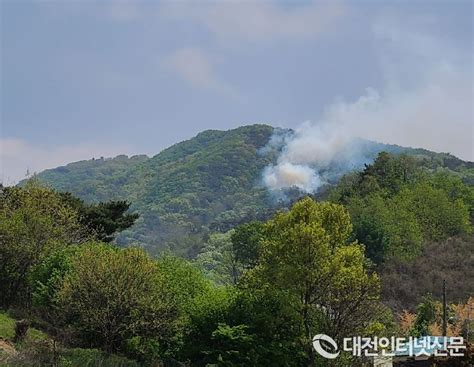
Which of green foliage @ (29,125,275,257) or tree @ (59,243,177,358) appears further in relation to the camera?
green foliage @ (29,125,275,257)

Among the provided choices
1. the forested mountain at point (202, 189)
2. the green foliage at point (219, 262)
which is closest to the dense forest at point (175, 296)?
the green foliage at point (219, 262)

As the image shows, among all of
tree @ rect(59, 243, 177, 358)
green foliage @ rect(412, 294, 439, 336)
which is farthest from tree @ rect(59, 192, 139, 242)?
green foliage @ rect(412, 294, 439, 336)

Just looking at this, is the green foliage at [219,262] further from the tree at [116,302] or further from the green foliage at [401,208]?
the tree at [116,302]

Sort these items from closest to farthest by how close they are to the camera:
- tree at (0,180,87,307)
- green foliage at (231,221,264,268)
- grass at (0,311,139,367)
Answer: grass at (0,311,139,367), tree at (0,180,87,307), green foliage at (231,221,264,268)

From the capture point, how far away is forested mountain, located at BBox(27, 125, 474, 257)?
12062 centimetres

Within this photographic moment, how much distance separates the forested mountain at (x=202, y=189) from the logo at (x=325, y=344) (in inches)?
2994

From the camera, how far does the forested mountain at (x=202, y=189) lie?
120625mm

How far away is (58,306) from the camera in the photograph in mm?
21062

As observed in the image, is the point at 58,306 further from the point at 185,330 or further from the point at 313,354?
the point at 313,354

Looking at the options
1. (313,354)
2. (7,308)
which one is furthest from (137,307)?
(7,308)

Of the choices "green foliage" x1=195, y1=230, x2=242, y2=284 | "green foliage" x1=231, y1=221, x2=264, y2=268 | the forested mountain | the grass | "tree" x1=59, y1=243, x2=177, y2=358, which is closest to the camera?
the grass

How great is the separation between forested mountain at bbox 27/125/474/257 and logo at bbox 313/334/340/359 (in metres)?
76.0

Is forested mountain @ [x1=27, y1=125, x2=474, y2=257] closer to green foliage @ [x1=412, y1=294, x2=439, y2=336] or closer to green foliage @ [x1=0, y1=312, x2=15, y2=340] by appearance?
green foliage @ [x1=412, y1=294, x2=439, y2=336]

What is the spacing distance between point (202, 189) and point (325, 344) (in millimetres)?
130586
